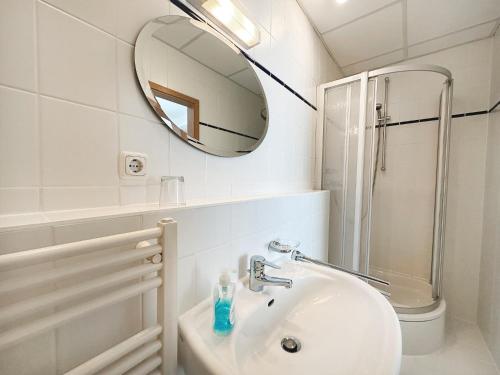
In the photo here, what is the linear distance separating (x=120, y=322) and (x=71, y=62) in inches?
24.3

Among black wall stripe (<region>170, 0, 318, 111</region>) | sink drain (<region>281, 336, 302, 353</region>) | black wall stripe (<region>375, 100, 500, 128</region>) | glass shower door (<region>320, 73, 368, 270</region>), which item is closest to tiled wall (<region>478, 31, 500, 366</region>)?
black wall stripe (<region>375, 100, 500, 128</region>)

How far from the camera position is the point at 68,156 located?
1.66ft

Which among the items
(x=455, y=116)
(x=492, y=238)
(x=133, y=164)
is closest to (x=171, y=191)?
(x=133, y=164)

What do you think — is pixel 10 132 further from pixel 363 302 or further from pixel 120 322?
pixel 363 302

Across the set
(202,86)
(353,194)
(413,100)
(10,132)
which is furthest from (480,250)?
(10,132)

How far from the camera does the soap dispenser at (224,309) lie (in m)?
0.55

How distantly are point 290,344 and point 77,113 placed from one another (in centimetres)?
90

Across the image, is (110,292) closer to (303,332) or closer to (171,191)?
(171,191)

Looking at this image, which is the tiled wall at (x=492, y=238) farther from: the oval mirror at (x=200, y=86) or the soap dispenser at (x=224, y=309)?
the soap dispenser at (x=224, y=309)

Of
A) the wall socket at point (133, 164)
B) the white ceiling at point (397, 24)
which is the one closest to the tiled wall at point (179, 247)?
the wall socket at point (133, 164)

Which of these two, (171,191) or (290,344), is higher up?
(171,191)

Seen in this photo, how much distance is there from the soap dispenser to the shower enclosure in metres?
1.29

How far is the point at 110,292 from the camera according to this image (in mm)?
454

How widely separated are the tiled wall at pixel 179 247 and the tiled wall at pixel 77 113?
4.5 inches
